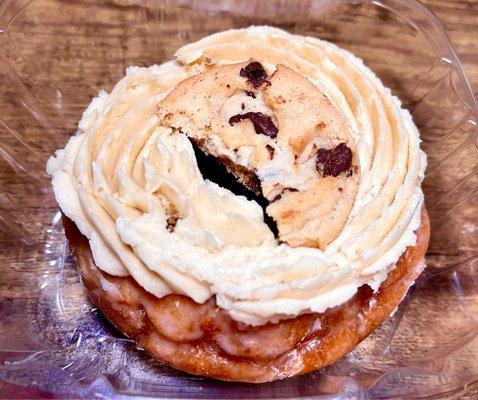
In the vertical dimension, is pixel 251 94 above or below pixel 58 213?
above

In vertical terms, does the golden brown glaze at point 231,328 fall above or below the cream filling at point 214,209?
below

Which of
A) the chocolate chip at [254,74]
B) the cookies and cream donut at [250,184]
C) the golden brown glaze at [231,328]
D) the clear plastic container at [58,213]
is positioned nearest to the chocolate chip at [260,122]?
the cookies and cream donut at [250,184]

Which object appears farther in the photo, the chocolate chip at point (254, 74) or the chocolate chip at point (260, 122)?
the chocolate chip at point (254, 74)

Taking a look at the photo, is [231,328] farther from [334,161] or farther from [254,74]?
[254,74]

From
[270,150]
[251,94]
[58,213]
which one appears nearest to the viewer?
[270,150]

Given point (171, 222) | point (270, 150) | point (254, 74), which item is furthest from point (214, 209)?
point (254, 74)

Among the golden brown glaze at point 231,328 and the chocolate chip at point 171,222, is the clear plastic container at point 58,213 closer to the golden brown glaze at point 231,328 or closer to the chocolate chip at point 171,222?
the golden brown glaze at point 231,328

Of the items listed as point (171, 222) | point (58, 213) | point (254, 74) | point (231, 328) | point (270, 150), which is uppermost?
point (254, 74)
